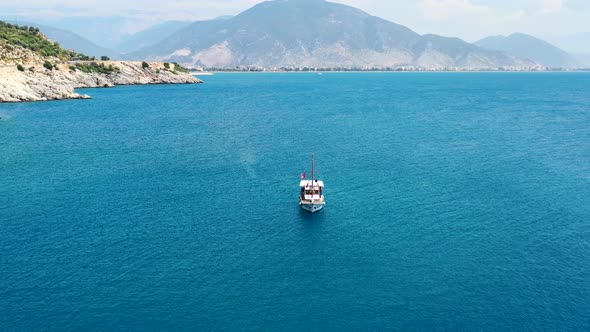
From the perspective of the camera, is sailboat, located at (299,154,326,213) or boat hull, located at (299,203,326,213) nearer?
boat hull, located at (299,203,326,213)

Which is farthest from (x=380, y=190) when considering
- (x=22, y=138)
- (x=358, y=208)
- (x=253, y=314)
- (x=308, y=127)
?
(x=22, y=138)

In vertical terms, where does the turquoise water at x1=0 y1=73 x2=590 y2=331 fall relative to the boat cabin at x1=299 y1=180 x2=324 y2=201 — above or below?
below

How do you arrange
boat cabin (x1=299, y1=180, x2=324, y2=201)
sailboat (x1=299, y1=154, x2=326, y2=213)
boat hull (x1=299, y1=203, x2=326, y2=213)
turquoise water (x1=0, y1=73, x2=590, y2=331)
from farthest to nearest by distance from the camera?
1. boat cabin (x1=299, y1=180, x2=324, y2=201)
2. sailboat (x1=299, y1=154, x2=326, y2=213)
3. boat hull (x1=299, y1=203, x2=326, y2=213)
4. turquoise water (x1=0, y1=73, x2=590, y2=331)

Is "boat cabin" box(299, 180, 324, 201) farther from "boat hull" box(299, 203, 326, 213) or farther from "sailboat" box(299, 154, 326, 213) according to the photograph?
"boat hull" box(299, 203, 326, 213)

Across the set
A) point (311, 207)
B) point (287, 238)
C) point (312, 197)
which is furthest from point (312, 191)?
point (287, 238)

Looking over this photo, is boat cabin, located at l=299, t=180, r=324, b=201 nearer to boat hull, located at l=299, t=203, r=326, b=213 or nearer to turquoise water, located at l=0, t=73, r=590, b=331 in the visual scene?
boat hull, located at l=299, t=203, r=326, b=213

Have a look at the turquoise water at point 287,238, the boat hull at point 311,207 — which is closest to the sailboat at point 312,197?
the boat hull at point 311,207

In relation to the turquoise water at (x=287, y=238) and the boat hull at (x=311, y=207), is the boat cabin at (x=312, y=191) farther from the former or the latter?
the turquoise water at (x=287, y=238)

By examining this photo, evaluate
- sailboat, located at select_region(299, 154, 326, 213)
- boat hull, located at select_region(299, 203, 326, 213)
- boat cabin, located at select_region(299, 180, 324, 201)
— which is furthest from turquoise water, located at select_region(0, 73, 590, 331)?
boat cabin, located at select_region(299, 180, 324, 201)

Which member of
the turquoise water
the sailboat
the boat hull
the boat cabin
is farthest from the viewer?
the boat cabin
